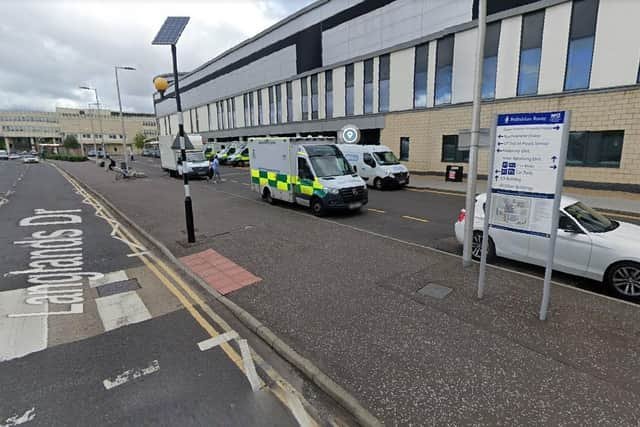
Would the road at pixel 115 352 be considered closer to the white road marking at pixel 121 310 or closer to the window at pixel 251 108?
the white road marking at pixel 121 310

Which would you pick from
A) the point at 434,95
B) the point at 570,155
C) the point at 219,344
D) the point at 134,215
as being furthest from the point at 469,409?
the point at 434,95

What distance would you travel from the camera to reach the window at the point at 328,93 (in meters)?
28.6

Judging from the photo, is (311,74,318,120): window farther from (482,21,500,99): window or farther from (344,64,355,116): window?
(482,21,500,99): window

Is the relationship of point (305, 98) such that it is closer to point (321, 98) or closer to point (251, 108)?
point (321, 98)

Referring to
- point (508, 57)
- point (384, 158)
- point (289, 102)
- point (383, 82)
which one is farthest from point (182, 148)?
point (289, 102)

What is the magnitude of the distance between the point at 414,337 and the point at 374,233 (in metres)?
4.79

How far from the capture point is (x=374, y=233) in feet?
28.3

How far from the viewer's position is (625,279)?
4922 millimetres

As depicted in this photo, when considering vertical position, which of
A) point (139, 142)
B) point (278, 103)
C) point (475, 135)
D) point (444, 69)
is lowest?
point (475, 135)

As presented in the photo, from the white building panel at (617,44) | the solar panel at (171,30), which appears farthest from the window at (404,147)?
the solar panel at (171,30)

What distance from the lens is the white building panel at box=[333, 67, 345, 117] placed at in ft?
89.0

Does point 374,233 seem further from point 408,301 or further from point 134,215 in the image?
point 134,215

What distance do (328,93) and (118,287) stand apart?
26.6 meters

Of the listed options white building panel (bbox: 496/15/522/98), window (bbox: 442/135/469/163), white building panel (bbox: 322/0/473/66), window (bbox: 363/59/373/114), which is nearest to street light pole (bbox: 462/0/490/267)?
white building panel (bbox: 496/15/522/98)
